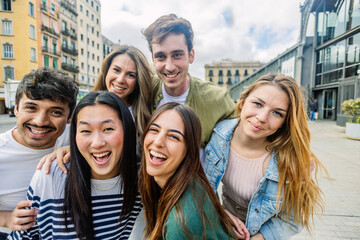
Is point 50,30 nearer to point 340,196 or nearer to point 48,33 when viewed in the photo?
point 48,33

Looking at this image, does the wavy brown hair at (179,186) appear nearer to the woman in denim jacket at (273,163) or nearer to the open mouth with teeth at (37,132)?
the woman in denim jacket at (273,163)

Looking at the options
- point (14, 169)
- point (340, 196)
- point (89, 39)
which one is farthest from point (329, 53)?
point (89, 39)

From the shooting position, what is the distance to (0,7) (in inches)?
985

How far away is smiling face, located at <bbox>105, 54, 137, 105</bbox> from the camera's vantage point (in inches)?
95.6

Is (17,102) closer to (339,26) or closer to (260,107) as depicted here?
(260,107)

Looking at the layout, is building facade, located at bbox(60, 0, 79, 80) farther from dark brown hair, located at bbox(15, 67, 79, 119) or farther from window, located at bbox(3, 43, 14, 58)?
dark brown hair, located at bbox(15, 67, 79, 119)

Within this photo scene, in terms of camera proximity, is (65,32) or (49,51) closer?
(49,51)

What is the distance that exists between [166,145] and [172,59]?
1.18 m

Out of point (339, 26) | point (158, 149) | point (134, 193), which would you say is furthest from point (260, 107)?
point (339, 26)

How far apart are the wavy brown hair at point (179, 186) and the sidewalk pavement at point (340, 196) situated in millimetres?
1417

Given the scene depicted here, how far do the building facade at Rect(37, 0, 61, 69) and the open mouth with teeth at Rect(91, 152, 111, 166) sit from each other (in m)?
33.2

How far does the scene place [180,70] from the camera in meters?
2.39

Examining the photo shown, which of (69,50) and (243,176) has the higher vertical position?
(69,50)

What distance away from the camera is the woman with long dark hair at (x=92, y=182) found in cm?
162
